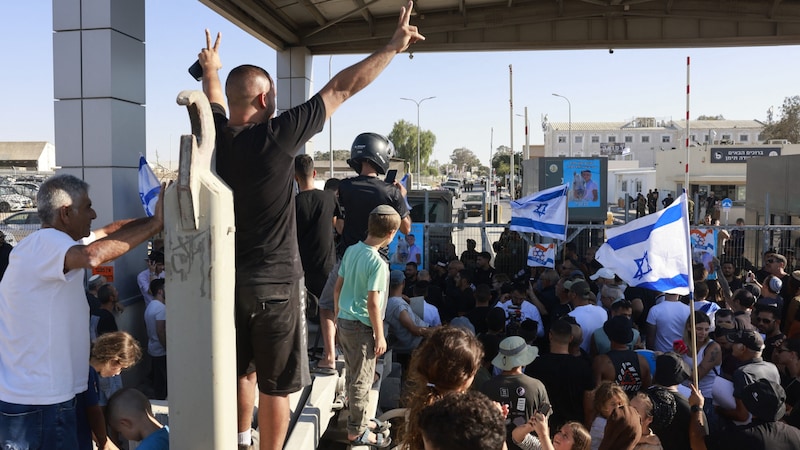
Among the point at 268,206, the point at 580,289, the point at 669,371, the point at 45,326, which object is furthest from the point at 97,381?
the point at 580,289

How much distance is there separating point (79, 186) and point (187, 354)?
124cm

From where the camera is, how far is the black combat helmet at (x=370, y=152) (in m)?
4.95

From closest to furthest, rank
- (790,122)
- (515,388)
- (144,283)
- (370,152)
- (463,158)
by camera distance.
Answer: (515,388) → (370,152) → (144,283) → (790,122) → (463,158)

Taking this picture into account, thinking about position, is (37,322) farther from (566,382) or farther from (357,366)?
(566,382)

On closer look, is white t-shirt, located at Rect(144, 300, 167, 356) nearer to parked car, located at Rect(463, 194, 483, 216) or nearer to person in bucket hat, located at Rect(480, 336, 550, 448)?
person in bucket hat, located at Rect(480, 336, 550, 448)

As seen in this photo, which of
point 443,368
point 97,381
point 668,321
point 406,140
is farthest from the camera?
point 406,140

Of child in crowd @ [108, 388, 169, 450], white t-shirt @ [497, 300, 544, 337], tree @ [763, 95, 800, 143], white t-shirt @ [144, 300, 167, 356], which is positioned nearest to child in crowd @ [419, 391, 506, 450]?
child in crowd @ [108, 388, 169, 450]

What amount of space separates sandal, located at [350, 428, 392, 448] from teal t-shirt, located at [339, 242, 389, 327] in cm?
72

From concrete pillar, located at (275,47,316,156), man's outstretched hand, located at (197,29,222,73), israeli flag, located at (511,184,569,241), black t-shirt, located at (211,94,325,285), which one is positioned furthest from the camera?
concrete pillar, located at (275,47,316,156)

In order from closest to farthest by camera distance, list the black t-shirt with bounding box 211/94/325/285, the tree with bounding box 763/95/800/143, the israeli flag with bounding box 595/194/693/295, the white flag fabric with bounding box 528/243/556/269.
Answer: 1. the black t-shirt with bounding box 211/94/325/285
2. the israeli flag with bounding box 595/194/693/295
3. the white flag fabric with bounding box 528/243/556/269
4. the tree with bounding box 763/95/800/143

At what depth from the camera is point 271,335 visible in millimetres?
2697

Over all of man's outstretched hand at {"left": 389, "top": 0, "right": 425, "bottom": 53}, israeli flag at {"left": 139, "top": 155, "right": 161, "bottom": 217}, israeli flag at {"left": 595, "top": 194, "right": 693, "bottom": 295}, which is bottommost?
israeli flag at {"left": 595, "top": 194, "right": 693, "bottom": 295}

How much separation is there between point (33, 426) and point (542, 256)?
27.6ft

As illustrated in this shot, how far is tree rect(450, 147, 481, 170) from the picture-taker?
5930 inches
